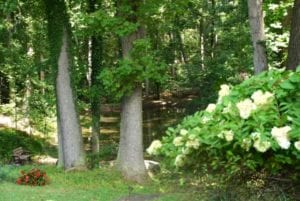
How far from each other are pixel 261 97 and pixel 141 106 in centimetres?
1138

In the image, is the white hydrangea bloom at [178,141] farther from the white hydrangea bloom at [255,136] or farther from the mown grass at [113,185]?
the white hydrangea bloom at [255,136]

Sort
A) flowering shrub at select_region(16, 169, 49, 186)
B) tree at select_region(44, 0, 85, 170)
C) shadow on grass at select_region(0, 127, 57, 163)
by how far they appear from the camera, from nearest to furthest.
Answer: flowering shrub at select_region(16, 169, 49, 186)
tree at select_region(44, 0, 85, 170)
shadow on grass at select_region(0, 127, 57, 163)

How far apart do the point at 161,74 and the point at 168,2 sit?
2.09 m

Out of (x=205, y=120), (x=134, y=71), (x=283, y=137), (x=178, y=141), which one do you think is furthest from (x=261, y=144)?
(x=134, y=71)

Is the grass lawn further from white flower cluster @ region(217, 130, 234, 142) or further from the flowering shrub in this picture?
white flower cluster @ region(217, 130, 234, 142)

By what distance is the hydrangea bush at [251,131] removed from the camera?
9.23 feet

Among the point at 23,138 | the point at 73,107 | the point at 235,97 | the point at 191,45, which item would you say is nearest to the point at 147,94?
the point at 191,45

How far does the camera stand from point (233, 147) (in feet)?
9.72

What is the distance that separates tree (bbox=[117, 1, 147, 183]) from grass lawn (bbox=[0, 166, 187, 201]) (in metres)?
0.41

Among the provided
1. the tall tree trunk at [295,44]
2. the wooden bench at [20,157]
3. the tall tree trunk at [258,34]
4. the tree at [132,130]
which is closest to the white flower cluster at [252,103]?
the tall tree trunk at [295,44]

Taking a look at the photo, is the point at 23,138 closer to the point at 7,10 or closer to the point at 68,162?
the point at 68,162

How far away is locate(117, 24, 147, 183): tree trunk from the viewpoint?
45.9 ft

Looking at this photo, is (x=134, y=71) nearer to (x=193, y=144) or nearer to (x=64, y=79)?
(x=64, y=79)

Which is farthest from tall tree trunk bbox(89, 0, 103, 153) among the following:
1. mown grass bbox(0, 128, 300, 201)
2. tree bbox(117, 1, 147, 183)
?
tree bbox(117, 1, 147, 183)
